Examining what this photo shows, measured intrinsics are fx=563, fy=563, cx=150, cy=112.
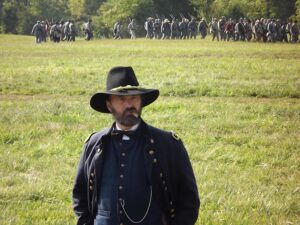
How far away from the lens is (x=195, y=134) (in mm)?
9578

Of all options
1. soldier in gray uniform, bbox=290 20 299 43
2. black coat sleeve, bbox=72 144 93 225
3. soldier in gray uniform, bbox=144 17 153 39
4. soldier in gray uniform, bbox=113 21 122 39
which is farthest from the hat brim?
soldier in gray uniform, bbox=113 21 122 39

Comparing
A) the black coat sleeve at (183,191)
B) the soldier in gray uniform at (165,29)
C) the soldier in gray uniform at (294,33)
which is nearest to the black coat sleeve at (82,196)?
the black coat sleeve at (183,191)

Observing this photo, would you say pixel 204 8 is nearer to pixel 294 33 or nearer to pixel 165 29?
pixel 165 29

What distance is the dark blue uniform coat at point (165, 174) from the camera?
10.9 feet

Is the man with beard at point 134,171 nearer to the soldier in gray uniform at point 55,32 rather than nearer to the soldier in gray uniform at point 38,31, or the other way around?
the soldier in gray uniform at point 38,31

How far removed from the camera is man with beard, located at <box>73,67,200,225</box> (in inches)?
130

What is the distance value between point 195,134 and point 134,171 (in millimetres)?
6344

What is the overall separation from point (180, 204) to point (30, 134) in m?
6.62

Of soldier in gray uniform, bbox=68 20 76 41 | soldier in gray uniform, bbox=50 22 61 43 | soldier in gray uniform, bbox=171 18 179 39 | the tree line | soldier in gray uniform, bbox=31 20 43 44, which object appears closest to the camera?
soldier in gray uniform, bbox=31 20 43 44

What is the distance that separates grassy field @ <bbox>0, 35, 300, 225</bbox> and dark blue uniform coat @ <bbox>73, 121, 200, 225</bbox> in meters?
2.38

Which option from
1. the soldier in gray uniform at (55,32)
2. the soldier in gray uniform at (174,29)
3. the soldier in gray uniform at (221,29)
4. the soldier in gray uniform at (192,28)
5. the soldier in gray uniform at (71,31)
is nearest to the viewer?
the soldier in gray uniform at (221,29)

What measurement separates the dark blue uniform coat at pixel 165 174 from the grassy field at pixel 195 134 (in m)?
2.38

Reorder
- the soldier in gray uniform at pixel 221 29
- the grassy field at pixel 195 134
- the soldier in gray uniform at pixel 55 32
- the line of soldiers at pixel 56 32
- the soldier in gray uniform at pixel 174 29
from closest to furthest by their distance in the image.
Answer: the grassy field at pixel 195 134, the line of soldiers at pixel 56 32, the soldier in gray uniform at pixel 221 29, the soldier in gray uniform at pixel 55 32, the soldier in gray uniform at pixel 174 29

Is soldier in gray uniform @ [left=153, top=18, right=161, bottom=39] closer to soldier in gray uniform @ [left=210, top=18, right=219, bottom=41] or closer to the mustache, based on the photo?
soldier in gray uniform @ [left=210, top=18, right=219, bottom=41]
